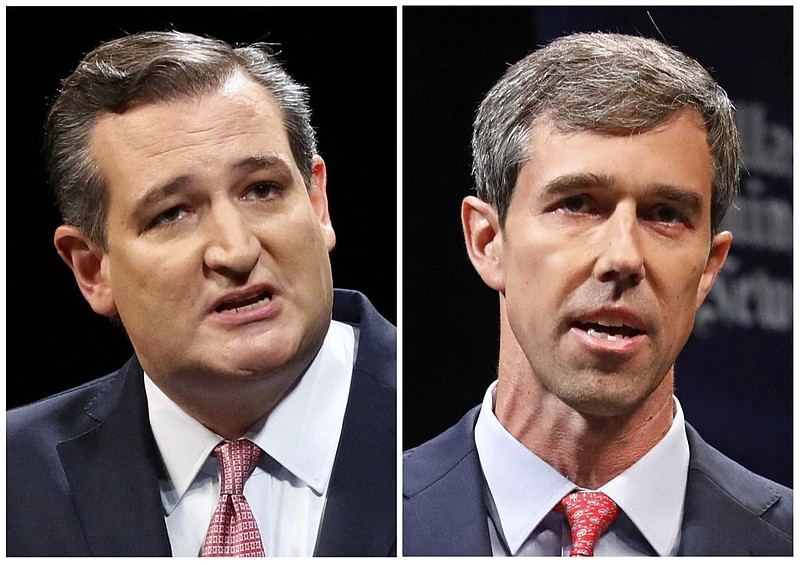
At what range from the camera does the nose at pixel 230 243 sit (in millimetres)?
3301

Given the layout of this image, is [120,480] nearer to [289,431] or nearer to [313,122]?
[289,431]

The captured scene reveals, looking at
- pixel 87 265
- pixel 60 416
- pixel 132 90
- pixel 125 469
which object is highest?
pixel 132 90

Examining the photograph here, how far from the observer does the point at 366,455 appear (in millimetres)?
3494

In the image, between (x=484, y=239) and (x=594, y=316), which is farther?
(x=484, y=239)

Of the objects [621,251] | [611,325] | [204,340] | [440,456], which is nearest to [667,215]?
[621,251]

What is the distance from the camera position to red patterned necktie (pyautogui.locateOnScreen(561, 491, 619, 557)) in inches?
134

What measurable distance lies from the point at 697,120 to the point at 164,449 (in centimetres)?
160

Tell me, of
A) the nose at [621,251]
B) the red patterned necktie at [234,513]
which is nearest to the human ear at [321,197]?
the red patterned necktie at [234,513]

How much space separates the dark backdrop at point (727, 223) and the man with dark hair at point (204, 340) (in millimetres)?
154

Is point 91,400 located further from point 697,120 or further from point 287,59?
point 697,120

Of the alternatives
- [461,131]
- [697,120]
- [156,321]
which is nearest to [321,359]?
[156,321]

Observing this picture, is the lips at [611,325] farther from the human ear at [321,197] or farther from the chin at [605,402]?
the human ear at [321,197]

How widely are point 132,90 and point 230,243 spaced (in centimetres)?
46

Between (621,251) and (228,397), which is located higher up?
(621,251)
